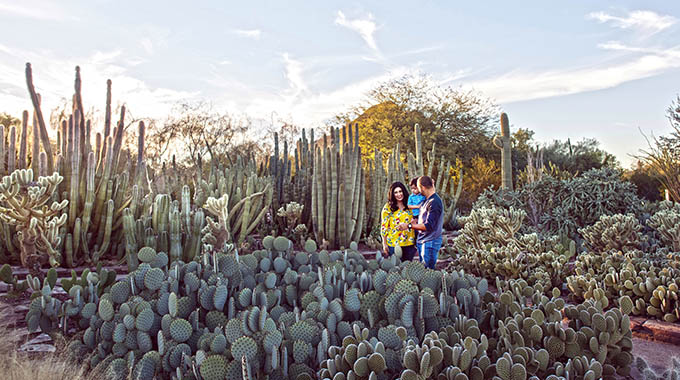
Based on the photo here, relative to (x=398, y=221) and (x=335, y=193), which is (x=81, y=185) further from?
(x=398, y=221)

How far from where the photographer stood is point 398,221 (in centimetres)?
481

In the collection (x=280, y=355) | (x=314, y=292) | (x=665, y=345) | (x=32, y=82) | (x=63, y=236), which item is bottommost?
(x=665, y=345)

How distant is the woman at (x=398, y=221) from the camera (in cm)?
478

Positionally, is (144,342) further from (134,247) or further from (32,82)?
(32,82)

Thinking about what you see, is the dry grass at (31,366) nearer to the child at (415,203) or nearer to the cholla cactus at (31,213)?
the cholla cactus at (31,213)

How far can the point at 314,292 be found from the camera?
108 inches

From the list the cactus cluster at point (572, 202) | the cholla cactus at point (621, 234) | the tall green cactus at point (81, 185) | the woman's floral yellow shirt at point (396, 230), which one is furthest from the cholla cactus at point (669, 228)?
the tall green cactus at point (81, 185)

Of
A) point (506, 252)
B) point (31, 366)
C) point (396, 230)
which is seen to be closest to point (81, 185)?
point (31, 366)

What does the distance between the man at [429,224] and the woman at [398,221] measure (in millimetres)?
125

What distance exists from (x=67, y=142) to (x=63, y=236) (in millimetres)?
1065

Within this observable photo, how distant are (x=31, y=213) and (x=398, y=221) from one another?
11.1ft

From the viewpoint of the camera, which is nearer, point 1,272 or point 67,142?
point 1,272

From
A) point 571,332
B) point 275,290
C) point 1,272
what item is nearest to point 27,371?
point 275,290

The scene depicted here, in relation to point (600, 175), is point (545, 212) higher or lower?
lower
